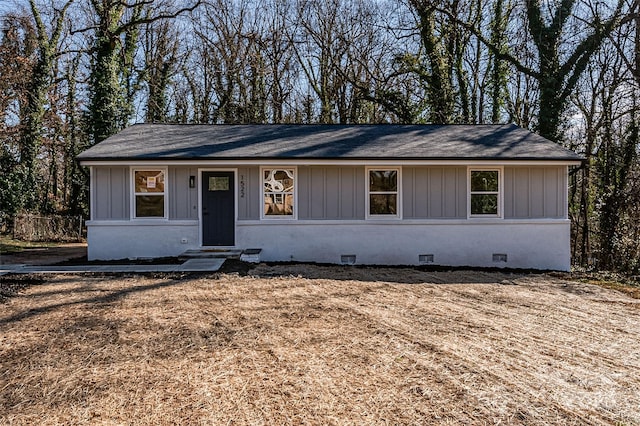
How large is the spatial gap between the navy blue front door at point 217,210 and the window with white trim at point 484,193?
5.98 metres

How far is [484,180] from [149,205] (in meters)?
8.25

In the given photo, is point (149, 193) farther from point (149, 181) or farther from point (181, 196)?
point (181, 196)

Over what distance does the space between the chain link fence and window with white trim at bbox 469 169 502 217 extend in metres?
15.3

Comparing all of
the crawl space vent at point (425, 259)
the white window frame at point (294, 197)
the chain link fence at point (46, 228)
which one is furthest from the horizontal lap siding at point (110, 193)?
the chain link fence at point (46, 228)

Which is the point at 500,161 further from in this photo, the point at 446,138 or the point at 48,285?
the point at 48,285

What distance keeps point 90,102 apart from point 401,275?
1678 cm

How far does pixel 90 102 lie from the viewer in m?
19.3

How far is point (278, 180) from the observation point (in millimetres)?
10789

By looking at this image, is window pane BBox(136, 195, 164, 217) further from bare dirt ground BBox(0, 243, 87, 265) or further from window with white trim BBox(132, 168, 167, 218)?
bare dirt ground BBox(0, 243, 87, 265)

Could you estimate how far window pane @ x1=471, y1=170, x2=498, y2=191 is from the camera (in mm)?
10820

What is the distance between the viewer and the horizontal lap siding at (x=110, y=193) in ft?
34.1

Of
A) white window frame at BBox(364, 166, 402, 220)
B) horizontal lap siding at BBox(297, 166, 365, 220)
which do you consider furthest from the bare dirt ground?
white window frame at BBox(364, 166, 402, 220)

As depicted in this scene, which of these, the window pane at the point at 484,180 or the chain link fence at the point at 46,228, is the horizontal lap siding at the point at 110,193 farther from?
the window pane at the point at 484,180

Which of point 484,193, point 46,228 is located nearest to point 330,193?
point 484,193
